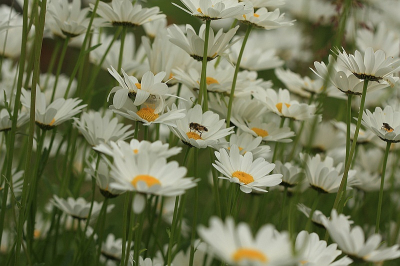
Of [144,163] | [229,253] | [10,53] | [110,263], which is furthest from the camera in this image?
[10,53]

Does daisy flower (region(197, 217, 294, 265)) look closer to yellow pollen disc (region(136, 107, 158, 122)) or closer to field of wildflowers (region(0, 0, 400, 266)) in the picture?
field of wildflowers (region(0, 0, 400, 266))

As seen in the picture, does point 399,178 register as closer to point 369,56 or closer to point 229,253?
point 369,56

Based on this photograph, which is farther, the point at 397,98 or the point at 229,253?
the point at 397,98

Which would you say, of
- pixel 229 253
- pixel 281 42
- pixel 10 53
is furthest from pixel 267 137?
pixel 281 42

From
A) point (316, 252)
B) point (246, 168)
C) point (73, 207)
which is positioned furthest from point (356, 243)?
point (73, 207)

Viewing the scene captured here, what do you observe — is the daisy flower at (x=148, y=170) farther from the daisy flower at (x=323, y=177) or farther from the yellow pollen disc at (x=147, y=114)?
the daisy flower at (x=323, y=177)

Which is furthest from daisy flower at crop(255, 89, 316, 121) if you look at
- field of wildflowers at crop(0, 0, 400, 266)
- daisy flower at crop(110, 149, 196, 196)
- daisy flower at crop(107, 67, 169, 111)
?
daisy flower at crop(110, 149, 196, 196)

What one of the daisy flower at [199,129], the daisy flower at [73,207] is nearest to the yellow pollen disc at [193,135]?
the daisy flower at [199,129]
